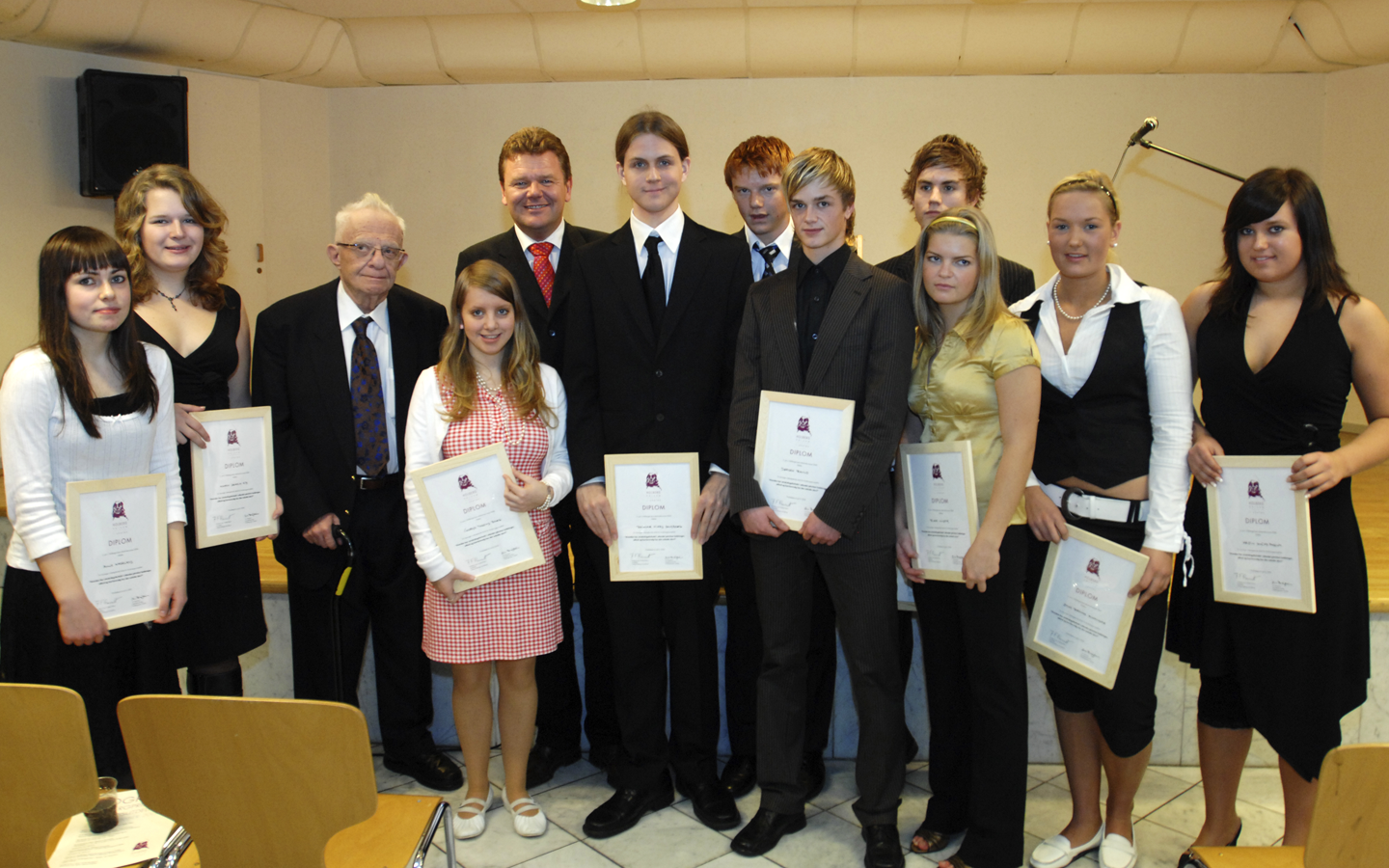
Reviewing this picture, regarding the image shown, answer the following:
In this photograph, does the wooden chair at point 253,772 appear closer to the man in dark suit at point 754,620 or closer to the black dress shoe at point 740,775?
the man in dark suit at point 754,620

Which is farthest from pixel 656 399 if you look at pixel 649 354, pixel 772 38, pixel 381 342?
pixel 772 38

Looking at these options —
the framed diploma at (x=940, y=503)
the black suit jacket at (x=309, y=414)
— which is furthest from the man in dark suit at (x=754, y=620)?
the black suit jacket at (x=309, y=414)

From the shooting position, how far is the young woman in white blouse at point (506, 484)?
8.71 feet

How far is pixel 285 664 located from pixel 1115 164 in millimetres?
6105

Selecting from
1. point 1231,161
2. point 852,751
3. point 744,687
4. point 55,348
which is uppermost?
point 1231,161

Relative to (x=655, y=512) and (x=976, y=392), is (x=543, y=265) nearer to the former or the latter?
(x=655, y=512)

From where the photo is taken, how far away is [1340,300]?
227cm

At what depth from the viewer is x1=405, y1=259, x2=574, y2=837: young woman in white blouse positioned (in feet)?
8.71

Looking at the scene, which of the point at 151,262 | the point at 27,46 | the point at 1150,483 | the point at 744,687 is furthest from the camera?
the point at 27,46

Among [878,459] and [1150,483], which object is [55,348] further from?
[1150,483]

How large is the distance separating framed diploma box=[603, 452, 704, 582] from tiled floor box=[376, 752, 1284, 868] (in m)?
0.79

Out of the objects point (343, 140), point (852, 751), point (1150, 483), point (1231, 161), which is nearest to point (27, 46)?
point (343, 140)

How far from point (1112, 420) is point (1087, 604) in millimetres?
467

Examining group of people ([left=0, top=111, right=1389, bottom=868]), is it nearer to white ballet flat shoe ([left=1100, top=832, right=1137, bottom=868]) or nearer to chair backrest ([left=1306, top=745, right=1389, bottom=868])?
white ballet flat shoe ([left=1100, top=832, right=1137, bottom=868])
